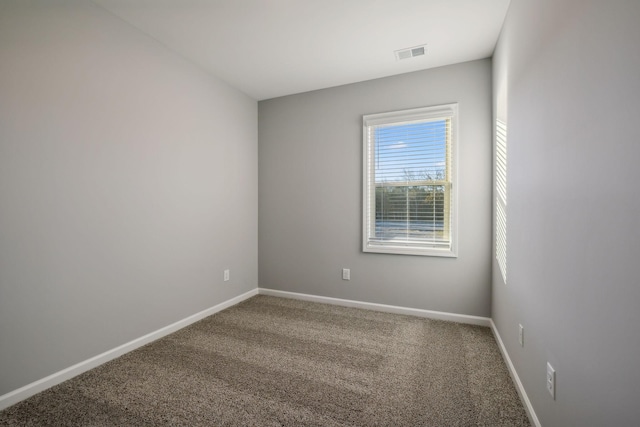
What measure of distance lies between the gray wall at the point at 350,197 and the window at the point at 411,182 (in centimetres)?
9

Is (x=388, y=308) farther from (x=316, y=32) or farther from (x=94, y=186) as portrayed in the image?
(x=94, y=186)

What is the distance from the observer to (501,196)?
2439 mm

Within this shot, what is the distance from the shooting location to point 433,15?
227 centimetres

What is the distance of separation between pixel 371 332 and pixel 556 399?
1635mm

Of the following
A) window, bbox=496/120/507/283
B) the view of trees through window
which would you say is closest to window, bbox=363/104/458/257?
the view of trees through window

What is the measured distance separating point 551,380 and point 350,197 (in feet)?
8.02

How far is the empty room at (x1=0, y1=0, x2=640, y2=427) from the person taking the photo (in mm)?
1127

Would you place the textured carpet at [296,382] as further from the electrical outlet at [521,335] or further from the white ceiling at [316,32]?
the white ceiling at [316,32]

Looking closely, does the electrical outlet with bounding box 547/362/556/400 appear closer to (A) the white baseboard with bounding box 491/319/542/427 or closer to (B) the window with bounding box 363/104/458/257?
(A) the white baseboard with bounding box 491/319/542/427

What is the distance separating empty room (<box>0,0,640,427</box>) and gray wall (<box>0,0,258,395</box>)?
0.01m

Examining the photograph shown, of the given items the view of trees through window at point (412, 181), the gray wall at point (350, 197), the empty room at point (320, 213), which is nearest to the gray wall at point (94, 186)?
the empty room at point (320, 213)

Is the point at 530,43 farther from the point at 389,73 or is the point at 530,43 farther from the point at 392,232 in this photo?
the point at 392,232

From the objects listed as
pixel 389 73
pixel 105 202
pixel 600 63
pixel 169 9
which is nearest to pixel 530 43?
pixel 600 63

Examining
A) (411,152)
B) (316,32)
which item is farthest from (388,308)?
(316,32)
